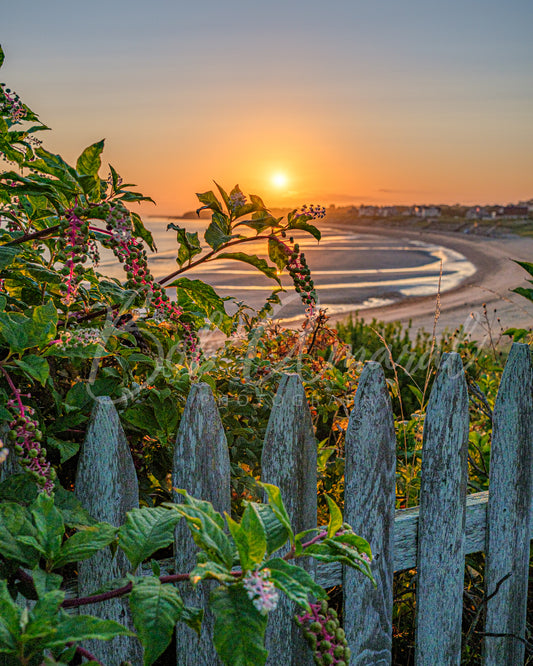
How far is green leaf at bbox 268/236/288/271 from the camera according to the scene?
152cm

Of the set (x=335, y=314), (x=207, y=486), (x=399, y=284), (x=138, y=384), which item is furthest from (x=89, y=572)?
(x=399, y=284)

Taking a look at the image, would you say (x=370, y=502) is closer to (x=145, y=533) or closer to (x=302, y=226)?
(x=302, y=226)

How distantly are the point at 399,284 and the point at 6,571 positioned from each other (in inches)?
560

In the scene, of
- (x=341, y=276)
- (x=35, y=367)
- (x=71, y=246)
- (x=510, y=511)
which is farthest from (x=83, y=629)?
(x=341, y=276)

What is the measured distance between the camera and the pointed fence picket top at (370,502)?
175 cm

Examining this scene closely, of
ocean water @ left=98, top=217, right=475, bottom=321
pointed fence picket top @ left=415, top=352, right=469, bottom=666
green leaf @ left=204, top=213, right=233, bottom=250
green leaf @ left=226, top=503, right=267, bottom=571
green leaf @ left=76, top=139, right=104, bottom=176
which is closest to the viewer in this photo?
green leaf @ left=226, top=503, right=267, bottom=571

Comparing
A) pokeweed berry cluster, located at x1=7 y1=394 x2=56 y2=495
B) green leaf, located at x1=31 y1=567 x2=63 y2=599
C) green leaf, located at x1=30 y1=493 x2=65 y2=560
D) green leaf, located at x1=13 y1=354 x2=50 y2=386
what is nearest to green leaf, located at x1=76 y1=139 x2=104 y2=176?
green leaf, located at x1=13 y1=354 x2=50 y2=386

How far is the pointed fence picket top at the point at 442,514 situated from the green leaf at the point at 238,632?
111 centimetres

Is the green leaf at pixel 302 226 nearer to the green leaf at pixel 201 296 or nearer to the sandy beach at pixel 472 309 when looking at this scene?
the green leaf at pixel 201 296

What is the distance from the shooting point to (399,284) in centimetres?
1472

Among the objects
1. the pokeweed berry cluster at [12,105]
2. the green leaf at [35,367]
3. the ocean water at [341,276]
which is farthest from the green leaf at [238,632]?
the ocean water at [341,276]

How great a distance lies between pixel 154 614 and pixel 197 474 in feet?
2.52

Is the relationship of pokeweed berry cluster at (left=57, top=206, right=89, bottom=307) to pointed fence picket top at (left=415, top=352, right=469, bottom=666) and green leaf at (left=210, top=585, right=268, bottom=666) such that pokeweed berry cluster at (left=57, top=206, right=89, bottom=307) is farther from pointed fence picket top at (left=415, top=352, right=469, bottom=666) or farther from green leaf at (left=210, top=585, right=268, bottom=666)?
pointed fence picket top at (left=415, top=352, right=469, bottom=666)

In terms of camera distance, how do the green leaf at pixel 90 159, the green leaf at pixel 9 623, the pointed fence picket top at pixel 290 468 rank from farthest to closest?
the pointed fence picket top at pixel 290 468 < the green leaf at pixel 90 159 < the green leaf at pixel 9 623
